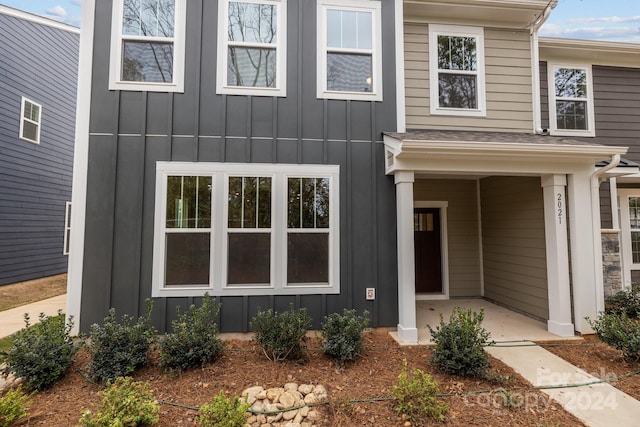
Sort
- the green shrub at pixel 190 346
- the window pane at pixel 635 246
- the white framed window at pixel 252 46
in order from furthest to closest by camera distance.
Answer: the window pane at pixel 635 246 < the white framed window at pixel 252 46 < the green shrub at pixel 190 346

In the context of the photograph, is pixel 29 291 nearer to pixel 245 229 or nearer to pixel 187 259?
pixel 187 259

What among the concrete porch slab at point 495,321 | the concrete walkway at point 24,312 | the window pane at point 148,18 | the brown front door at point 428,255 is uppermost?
the window pane at point 148,18

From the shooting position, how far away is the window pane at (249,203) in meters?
4.65

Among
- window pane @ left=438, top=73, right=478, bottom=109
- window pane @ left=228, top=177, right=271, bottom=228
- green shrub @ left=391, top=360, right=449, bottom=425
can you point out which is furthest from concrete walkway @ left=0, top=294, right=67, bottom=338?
window pane @ left=438, top=73, right=478, bottom=109

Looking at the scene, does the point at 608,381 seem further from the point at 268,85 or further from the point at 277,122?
the point at 268,85

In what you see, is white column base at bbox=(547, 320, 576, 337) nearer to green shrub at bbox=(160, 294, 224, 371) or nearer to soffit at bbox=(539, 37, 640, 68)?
green shrub at bbox=(160, 294, 224, 371)

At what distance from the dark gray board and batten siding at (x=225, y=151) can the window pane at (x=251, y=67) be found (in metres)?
0.24

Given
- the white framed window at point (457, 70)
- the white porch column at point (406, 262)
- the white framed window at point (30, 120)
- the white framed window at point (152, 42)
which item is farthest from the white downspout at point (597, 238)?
the white framed window at point (30, 120)

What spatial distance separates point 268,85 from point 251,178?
56.7 inches

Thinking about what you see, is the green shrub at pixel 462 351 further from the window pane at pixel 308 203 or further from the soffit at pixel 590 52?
the soffit at pixel 590 52

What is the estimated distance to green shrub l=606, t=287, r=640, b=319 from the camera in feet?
17.1

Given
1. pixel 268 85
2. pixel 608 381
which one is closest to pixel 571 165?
pixel 608 381

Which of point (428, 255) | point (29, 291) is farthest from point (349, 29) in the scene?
point (29, 291)

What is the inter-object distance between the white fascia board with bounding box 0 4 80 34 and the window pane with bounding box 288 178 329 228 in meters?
9.13
